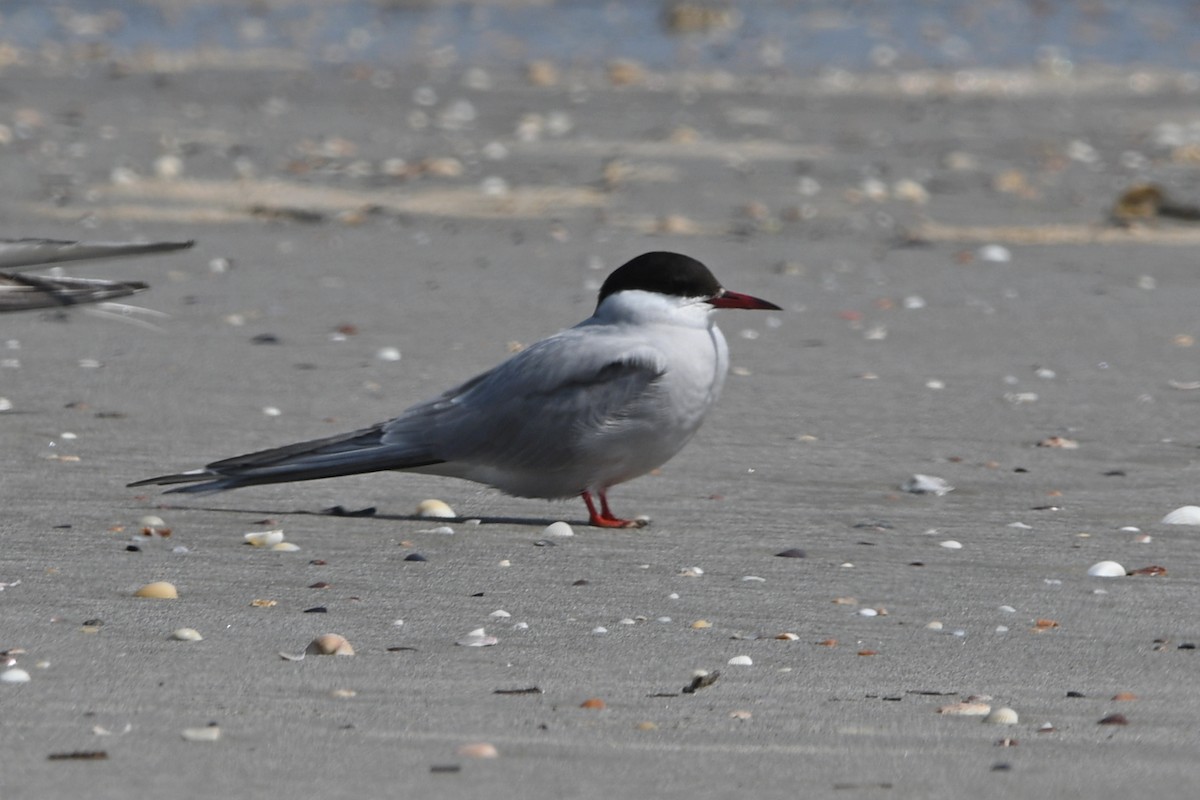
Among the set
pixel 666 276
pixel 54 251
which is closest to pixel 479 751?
pixel 54 251

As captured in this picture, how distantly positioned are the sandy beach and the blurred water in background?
636 centimetres

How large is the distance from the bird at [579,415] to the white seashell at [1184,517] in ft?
3.67

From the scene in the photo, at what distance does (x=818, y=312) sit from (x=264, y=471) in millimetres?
3651

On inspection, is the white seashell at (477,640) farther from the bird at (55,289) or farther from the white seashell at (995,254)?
the white seashell at (995,254)

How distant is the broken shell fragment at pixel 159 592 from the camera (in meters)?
4.32

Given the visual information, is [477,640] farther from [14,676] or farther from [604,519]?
[604,519]

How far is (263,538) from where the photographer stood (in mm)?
4891

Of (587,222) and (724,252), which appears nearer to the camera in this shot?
(724,252)

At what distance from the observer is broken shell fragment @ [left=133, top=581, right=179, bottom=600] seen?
4.32 m

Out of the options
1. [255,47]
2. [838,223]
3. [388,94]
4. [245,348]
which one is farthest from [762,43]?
[245,348]

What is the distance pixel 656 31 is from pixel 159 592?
18587 millimetres

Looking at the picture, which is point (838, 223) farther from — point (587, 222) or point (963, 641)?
point (963, 641)

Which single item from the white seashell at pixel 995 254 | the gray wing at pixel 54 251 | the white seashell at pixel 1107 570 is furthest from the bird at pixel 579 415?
the white seashell at pixel 995 254

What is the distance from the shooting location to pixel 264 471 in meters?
5.19
